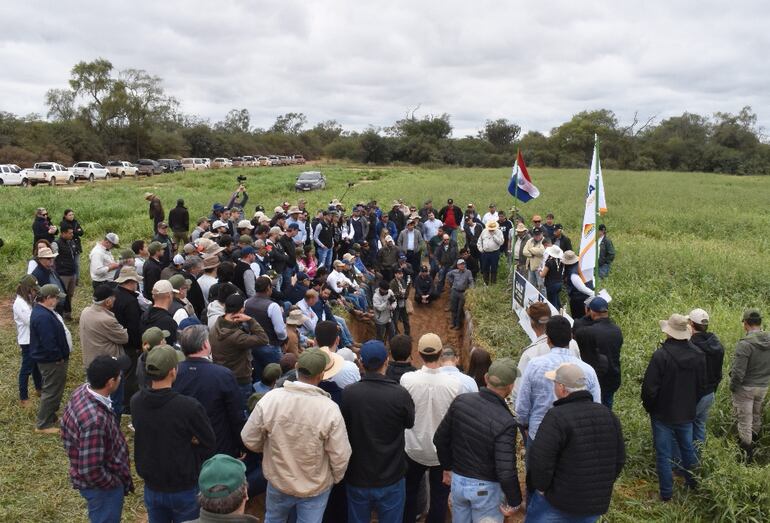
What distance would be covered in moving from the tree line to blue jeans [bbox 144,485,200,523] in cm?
3649

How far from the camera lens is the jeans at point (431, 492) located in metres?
4.30

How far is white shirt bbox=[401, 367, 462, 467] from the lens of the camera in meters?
3.99

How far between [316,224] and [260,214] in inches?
53.4

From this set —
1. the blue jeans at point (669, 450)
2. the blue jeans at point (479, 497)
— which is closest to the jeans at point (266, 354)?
the blue jeans at point (479, 497)

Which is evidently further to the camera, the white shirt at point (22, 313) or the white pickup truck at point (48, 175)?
the white pickup truck at point (48, 175)

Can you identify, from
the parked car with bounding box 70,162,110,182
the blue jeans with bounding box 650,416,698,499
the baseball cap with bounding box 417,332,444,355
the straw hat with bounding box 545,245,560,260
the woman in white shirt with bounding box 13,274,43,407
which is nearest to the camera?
the baseball cap with bounding box 417,332,444,355

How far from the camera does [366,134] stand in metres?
75.5

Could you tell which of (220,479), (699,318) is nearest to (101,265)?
(220,479)

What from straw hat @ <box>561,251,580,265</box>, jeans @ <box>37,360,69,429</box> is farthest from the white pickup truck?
straw hat @ <box>561,251,580,265</box>

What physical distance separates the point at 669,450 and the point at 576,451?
241 cm

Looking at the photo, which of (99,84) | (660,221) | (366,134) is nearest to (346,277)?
(660,221)

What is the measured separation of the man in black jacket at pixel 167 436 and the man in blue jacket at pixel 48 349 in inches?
112

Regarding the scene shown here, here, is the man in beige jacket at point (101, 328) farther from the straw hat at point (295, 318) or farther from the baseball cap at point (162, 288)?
the straw hat at point (295, 318)

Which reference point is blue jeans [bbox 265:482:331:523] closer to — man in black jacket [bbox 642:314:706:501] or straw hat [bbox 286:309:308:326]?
straw hat [bbox 286:309:308:326]
